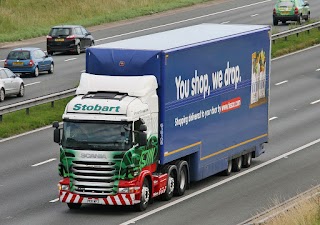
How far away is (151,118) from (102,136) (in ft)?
4.58

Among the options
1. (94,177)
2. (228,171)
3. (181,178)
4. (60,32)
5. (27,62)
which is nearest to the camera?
(94,177)

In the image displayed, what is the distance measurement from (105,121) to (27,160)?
27.9 feet

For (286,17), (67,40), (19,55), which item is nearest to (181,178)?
(19,55)

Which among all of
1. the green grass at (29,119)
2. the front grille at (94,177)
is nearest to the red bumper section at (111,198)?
the front grille at (94,177)

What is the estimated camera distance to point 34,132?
130ft

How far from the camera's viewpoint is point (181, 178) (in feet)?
95.0

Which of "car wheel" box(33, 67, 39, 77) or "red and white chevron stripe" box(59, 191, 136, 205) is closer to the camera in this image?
"red and white chevron stripe" box(59, 191, 136, 205)

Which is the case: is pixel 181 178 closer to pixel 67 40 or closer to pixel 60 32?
pixel 67 40

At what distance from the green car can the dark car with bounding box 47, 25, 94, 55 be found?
14.0 m

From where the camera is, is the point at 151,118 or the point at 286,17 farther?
the point at 286,17

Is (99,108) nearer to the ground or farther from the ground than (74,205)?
farther from the ground

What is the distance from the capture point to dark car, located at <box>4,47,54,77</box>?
2163 inches

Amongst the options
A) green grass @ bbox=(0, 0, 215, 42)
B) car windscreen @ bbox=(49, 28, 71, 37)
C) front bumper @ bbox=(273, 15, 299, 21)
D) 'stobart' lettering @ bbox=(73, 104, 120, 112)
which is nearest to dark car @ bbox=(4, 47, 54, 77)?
car windscreen @ bbox=(49, 28, 71, 37)

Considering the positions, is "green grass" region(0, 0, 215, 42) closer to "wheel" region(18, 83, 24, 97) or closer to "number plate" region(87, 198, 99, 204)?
"wheel" region(18, 83, 24, 97)
